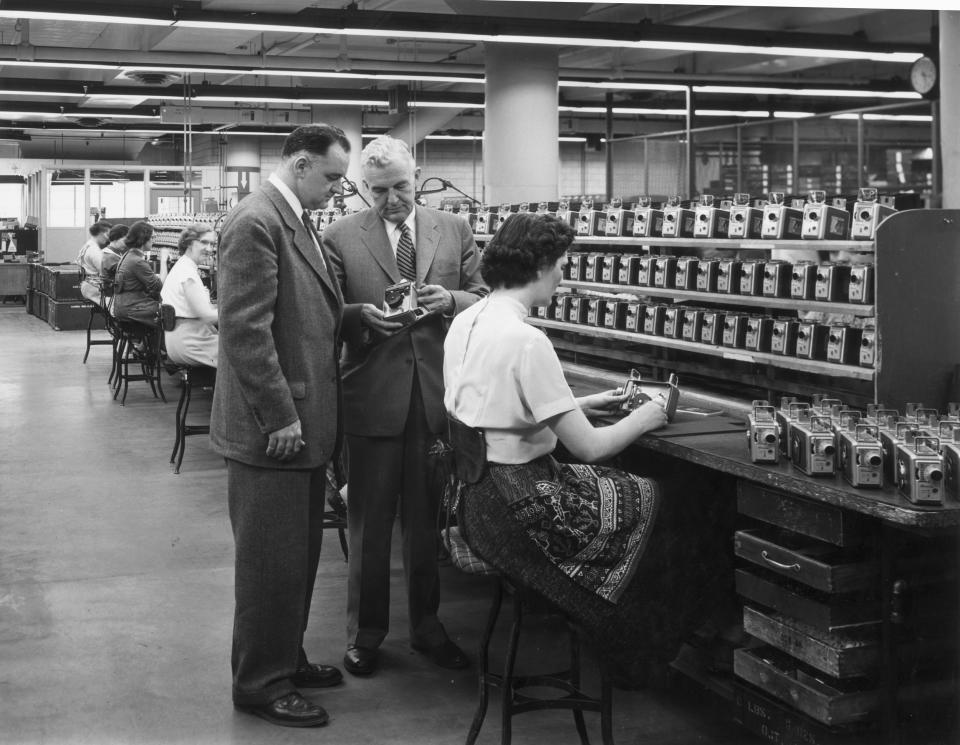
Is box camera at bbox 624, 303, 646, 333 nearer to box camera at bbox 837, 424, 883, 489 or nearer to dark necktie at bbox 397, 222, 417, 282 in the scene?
dark necktie at bbox 397, 222, 417, 282

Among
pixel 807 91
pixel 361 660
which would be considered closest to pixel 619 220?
pixel 361 660

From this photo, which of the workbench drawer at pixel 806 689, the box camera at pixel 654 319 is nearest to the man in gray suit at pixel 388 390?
the workbench drawer at pixel 806 689

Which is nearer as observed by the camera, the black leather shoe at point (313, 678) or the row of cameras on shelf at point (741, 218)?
the black leather shoe at point (313, 678)

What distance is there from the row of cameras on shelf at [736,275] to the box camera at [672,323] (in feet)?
0.32

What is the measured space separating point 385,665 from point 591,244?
105 inches

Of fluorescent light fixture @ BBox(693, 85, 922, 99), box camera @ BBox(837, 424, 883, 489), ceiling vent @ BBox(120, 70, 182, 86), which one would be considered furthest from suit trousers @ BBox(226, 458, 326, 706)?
fluorescent light fixture @ BBox(693, 85, 922, 99)

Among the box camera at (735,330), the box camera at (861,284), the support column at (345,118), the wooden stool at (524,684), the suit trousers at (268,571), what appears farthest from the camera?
the support column at (345,118)

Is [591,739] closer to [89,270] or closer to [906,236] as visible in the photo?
[906,236]

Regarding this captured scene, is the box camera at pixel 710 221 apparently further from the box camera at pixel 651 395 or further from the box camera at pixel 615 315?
the box camera at pixel 651 395

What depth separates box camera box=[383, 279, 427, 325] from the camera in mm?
3424

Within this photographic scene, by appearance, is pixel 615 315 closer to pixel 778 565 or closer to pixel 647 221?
pixel 647 221

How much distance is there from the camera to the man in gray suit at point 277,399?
2994 mm

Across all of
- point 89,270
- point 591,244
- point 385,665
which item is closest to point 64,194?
point 89,270

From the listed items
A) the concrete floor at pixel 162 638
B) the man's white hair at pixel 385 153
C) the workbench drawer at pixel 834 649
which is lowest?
the concrete floor at pixel 162 638
